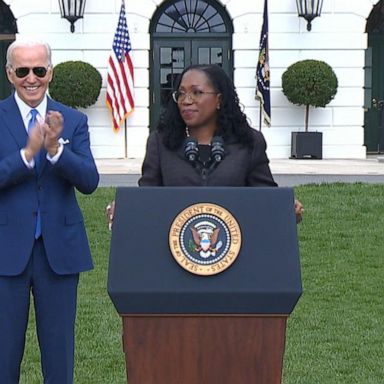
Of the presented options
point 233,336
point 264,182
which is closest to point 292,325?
point 264,182

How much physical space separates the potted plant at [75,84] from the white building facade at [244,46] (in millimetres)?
892

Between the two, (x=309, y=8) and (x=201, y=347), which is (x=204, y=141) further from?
(x=309, y=8)

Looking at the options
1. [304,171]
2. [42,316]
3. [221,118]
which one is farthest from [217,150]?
[304,171]

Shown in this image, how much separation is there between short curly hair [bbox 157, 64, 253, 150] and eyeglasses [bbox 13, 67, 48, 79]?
21.6 inches

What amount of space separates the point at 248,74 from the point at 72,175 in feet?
57.4

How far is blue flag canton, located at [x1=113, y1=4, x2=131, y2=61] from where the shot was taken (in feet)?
66.5

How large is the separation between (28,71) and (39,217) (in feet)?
2.02

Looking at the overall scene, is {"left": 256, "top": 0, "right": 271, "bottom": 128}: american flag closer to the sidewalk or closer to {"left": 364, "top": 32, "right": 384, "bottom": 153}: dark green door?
the sidewalk

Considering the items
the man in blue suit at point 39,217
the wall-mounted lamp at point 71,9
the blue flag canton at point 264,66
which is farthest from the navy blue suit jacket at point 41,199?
the wall-mounted lamp at point 71,9

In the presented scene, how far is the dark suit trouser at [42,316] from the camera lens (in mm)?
4293

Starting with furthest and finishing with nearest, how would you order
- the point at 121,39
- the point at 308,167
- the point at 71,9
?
1. the point at 71,9
2. the point at 121,39
3. the point at 308,167

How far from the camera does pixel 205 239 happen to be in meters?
3.65

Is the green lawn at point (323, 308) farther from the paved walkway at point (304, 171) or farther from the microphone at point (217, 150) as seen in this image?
the paved walkway at point (304, 171)

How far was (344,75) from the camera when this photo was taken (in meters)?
21.5
